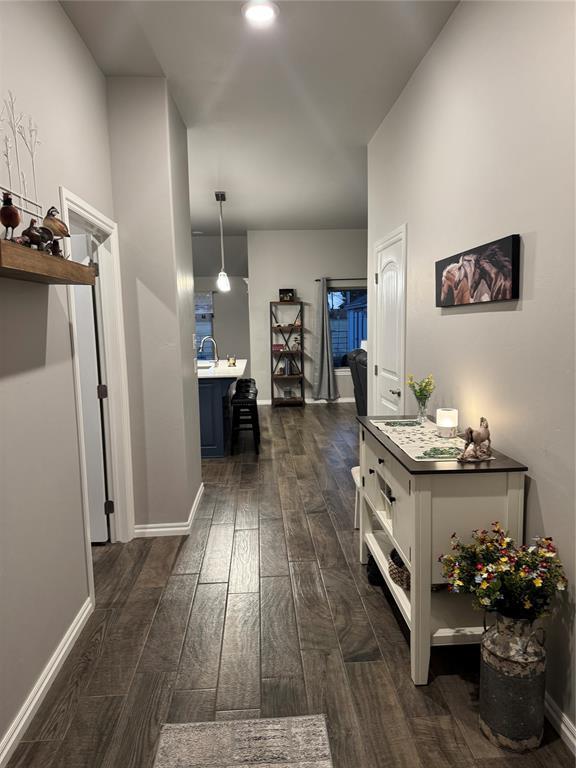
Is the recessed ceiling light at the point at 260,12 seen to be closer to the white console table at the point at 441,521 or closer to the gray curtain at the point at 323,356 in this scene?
the white console table at the point at 441,521

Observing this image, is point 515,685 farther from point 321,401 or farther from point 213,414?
point 321,401

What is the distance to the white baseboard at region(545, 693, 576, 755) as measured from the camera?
5.18 ft

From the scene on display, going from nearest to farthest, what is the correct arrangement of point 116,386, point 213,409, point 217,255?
1. point 116,386
2. point 213,409
3. point 217,255

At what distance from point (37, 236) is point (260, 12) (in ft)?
5.27

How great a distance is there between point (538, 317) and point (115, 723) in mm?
2081

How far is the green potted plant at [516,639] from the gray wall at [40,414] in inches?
59.9

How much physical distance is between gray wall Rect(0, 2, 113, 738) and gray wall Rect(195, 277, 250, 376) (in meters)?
7.96

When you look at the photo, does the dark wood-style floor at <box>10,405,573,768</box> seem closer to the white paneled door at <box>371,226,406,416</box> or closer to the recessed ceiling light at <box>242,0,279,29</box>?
the white paneled door at <box>371,226,406,416</box>

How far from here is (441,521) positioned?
5.99ft

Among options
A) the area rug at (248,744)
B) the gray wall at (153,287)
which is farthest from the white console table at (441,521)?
the gray wall at (153,287)

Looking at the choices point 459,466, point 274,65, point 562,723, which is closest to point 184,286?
point 274,65

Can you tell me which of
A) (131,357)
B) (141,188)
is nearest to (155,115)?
(141,188)

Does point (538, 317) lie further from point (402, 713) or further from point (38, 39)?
point (38, 39)

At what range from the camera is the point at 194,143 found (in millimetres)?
4137
